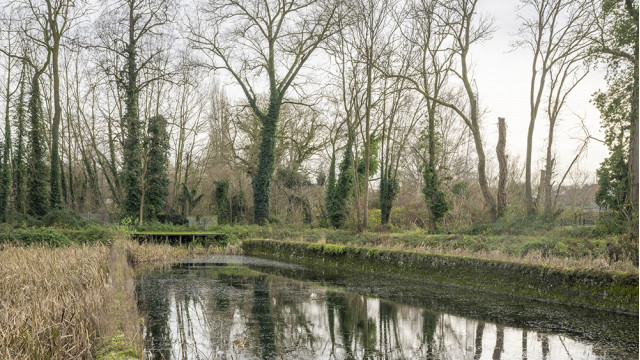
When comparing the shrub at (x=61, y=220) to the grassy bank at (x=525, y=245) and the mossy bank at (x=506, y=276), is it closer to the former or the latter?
the grassy bank at (x=525, y=245)

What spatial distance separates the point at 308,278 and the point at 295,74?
17075 mm

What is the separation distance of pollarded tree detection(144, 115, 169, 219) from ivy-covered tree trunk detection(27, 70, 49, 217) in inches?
186

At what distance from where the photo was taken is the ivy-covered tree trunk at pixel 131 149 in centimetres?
2558

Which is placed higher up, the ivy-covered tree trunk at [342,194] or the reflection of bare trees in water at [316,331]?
the ivy-covered tree trunk at [342,194]

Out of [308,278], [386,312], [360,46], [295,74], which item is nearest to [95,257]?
[308,278]

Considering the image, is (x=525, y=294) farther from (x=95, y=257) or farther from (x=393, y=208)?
(x=393, y=208)

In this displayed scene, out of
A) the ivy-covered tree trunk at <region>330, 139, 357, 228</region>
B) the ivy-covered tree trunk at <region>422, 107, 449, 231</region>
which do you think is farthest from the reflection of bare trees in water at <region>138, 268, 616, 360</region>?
the ivy-covered tree trunk at <region>330, 139, 357, 228</region>

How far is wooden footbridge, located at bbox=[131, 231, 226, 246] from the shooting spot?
819 inches

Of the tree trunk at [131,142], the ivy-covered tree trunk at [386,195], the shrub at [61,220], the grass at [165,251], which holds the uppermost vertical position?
the tree trunk at [131,142]

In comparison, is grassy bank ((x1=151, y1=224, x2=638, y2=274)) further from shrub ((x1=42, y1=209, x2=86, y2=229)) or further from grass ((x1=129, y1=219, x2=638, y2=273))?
shrub ((x1=42, y1=209, x2=86, y2=229))

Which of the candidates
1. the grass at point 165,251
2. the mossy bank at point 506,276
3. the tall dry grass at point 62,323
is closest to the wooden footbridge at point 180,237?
the grass at point 165,251

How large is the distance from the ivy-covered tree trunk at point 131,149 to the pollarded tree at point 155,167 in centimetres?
51

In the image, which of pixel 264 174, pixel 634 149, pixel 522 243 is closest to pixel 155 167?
pixel 264 174

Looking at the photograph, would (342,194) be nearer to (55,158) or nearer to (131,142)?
(131,142)
